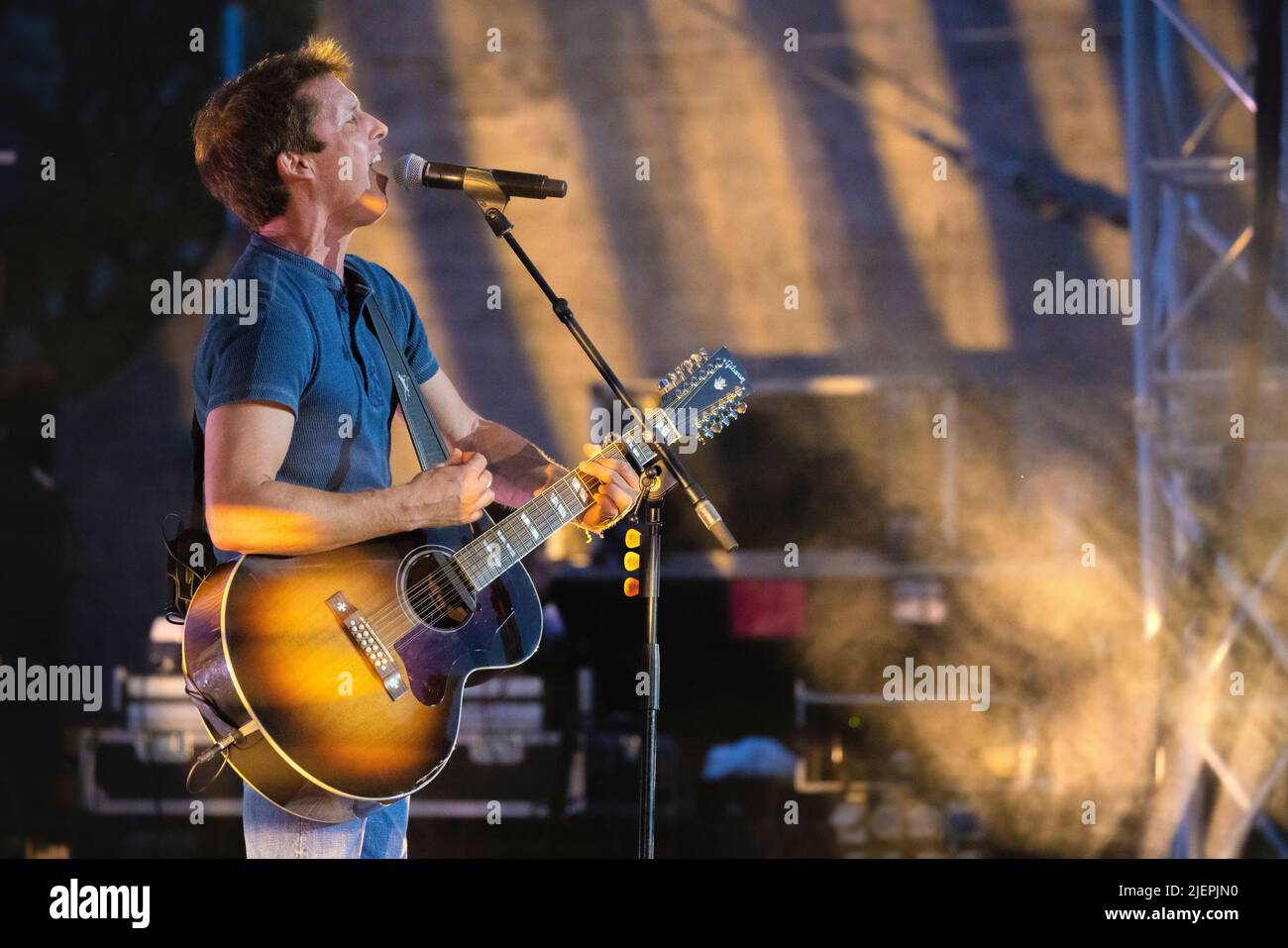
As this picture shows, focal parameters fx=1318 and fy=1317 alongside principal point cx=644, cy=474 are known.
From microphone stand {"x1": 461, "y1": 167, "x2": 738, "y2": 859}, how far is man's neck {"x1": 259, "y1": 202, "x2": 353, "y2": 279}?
325 mm

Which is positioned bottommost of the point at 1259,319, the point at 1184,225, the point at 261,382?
the point at 261,382

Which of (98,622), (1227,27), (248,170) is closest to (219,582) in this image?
(248,170)

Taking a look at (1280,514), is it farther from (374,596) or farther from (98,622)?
(98,622)

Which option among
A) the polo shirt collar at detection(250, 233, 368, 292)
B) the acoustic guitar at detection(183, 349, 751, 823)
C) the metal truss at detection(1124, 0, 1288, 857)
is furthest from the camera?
the metal truss at detection(1124, 0, 1288, 857)

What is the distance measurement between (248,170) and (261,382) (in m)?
0.53

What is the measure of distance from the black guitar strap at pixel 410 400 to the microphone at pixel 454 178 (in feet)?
0.94

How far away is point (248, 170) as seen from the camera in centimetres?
259

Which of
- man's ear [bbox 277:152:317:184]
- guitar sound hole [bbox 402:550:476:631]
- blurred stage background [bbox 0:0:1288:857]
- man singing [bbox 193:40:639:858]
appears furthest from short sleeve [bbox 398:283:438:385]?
blurred stage background [bbox 0:0:1288:857]

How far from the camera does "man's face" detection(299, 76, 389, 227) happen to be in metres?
2.59

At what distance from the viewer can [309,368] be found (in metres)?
2.40

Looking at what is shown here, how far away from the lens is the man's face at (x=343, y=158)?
2.59 metres

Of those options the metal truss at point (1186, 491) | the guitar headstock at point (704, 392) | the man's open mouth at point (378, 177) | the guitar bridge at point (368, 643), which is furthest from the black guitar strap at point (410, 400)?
the metal truss at point (1186, 491)

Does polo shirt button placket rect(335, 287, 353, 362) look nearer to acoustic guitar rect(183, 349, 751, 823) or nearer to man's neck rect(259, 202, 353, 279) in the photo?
man's neck rect(259, 202, 353, 279)
